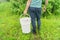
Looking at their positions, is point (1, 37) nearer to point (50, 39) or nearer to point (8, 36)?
point (8, 36)

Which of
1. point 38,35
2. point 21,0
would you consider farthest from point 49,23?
point 21,0

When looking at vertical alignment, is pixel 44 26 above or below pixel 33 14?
below

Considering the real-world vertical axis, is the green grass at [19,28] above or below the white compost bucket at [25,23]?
below

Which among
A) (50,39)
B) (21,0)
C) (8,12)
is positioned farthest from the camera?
(8,12)

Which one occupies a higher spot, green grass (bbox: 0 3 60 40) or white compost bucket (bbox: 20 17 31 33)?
white compost bucket (bbox: 20 17 31 33)

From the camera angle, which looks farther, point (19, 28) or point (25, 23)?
point (19, 28)

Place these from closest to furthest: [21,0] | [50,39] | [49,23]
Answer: [50,39] → [49,23] → [21,0]

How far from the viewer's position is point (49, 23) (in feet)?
24.2

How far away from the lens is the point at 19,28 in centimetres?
704

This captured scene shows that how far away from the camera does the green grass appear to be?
6.42 metres

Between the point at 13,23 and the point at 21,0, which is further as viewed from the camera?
the point at 21,0

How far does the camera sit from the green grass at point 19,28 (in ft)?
21.1

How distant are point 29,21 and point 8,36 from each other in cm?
83

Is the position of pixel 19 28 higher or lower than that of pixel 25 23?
lower
